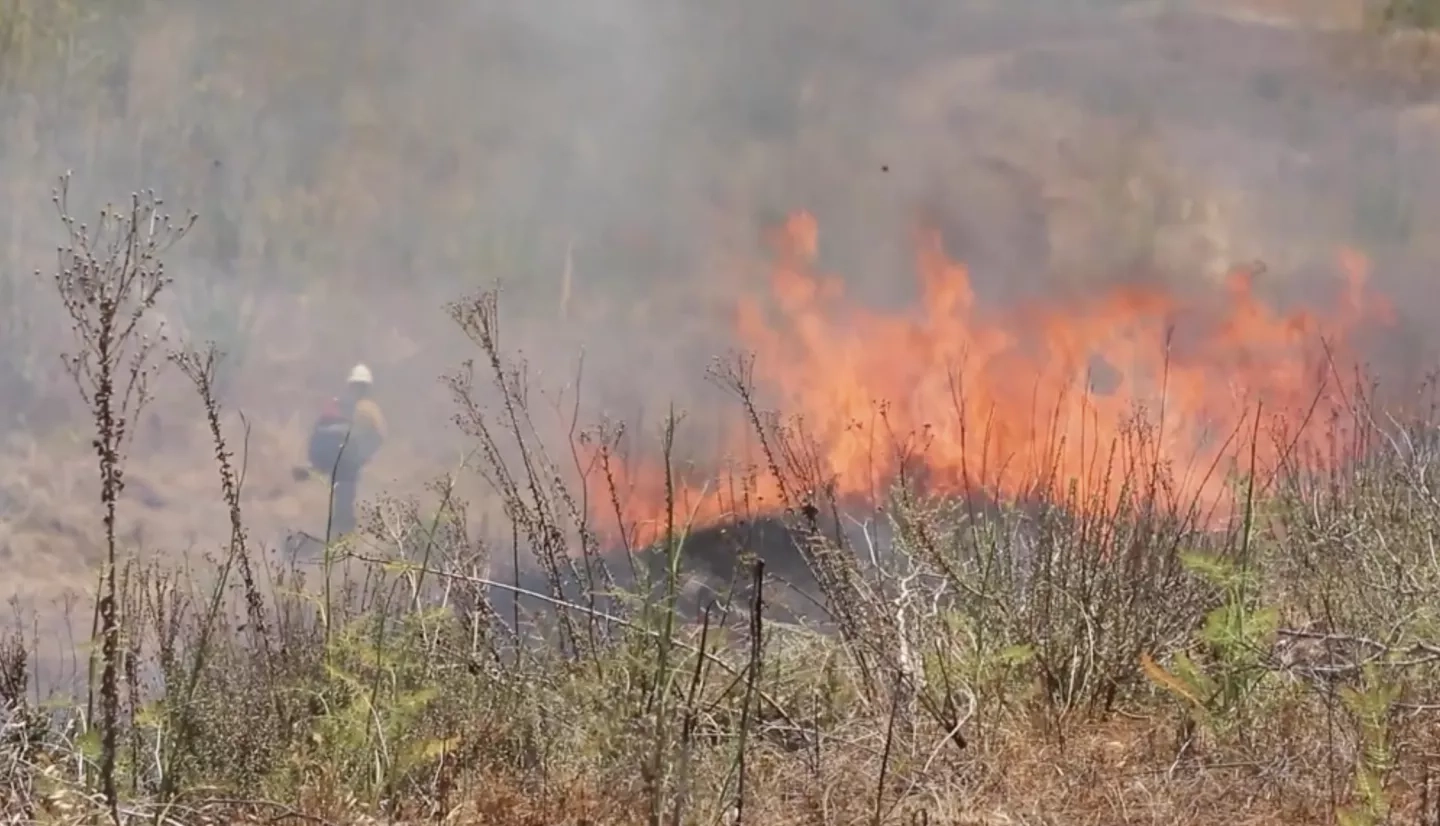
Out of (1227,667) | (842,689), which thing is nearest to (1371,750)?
(1227,667)

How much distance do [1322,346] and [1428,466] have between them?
383 centimetres

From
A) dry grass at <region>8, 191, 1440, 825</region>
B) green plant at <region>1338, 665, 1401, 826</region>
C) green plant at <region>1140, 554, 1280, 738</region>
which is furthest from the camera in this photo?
green plant at <region>1140, 554, 1280, 738</region>

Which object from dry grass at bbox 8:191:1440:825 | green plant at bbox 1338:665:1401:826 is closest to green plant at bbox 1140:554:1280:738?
dry grass at bbox 8:191:1440:825

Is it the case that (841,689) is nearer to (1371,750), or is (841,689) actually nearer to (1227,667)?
(1227,667)

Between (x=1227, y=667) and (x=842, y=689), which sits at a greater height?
(x=1227, y=667)

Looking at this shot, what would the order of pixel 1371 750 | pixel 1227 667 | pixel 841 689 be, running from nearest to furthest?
pixel 1371 750 → pixel 1227 667 → pixel 841 689

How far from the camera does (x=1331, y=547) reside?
6086 mm

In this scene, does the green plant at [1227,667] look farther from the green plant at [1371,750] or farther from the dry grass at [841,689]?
the green plant at [1371,750]

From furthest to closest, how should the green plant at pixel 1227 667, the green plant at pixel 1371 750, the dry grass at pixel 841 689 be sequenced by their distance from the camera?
the green plant at pixel 1227 667 → the dry grass at pixel 841 689 → the green plant at pixel 1371 750

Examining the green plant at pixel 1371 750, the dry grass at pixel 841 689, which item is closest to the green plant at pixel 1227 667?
→ the dry grass at pixel 841 689

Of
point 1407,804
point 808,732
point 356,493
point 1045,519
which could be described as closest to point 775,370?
point 356,493

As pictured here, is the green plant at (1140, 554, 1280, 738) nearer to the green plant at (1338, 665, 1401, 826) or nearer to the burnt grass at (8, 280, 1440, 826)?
the burnt grass at (8, 280, 1440, 826)

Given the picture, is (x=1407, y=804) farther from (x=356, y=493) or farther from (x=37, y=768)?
(x=356, y=493)

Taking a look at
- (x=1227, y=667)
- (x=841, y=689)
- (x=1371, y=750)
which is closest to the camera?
(x=1371, y=750)
